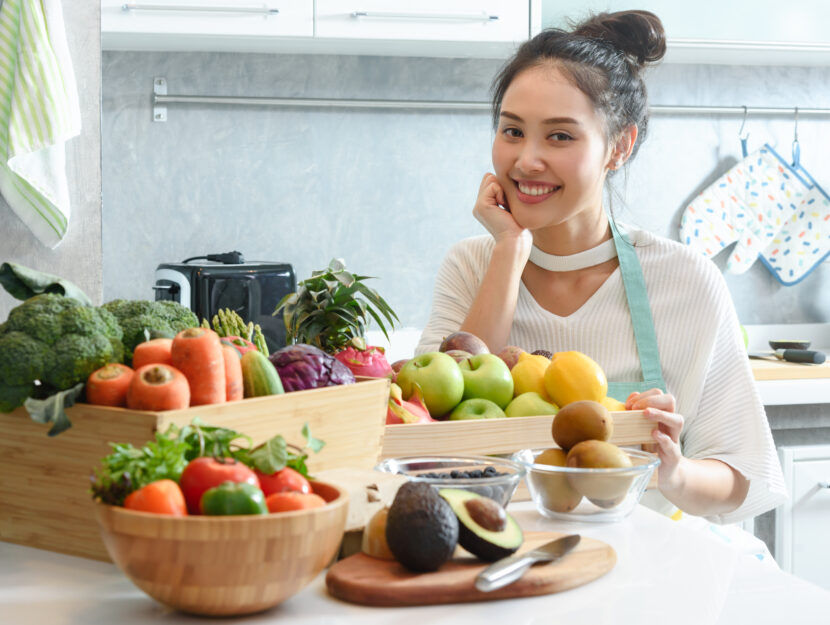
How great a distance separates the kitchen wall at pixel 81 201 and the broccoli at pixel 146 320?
3.22 ft

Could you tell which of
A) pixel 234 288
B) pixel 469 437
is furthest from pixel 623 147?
pixel 234 288

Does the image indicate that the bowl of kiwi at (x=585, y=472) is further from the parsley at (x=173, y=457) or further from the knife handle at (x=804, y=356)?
the knife handle at (x=804, y=356)

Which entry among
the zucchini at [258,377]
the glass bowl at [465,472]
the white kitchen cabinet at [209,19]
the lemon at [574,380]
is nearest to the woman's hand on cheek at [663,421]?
the lemon at [574,380]

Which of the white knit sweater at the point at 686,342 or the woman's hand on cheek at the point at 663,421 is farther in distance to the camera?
the white knit sweater at the point at 686,342

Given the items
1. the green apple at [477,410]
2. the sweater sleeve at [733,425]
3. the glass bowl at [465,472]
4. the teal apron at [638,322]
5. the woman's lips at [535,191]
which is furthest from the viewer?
the woman's lips at [535,191]

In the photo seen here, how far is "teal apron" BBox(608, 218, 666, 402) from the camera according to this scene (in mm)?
1663

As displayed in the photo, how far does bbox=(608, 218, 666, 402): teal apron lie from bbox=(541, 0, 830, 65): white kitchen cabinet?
1204 millimetres

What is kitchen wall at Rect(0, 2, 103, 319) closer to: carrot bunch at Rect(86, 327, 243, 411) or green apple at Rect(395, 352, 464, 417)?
green apple at Rect(395, 352, 464, 417)

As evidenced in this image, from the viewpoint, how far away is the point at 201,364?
83 centimetres

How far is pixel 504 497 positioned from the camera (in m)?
0.92

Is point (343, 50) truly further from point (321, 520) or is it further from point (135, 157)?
point (321, 520)

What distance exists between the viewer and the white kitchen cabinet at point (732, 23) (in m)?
2.87

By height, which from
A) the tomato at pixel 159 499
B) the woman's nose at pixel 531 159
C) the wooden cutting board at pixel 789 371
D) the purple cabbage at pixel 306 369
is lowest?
the wooden cutting board at pixel 789 371

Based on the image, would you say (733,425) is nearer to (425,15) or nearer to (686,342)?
(686,342)
